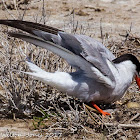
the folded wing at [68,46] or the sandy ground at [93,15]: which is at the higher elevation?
the folded wing at [68,46]

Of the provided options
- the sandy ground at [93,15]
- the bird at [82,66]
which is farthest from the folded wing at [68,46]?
the sandy ground at [93,15]

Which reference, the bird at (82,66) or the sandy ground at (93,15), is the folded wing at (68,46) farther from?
the sandy ground at (93,15)

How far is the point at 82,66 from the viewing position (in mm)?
4211

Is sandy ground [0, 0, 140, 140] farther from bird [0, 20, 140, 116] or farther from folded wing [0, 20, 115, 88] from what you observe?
folded wing [0, 20, 115, 88]

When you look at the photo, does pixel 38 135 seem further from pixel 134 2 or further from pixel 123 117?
pixel 134 2

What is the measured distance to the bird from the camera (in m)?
4.10

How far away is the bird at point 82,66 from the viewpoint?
161 inches

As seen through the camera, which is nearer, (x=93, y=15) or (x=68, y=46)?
(x=68, y=46)

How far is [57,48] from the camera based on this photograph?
4.11 meters

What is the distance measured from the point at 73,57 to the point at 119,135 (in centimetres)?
88

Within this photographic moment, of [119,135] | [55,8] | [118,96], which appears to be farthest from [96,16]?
[119,135]

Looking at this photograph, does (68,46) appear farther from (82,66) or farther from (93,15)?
(93,15)

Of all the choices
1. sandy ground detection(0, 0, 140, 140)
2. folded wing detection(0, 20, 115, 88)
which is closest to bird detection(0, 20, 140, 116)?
folded wing detection(0, 20, 115, 88)

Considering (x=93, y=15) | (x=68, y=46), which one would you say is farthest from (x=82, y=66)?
(x=93, y=15)
